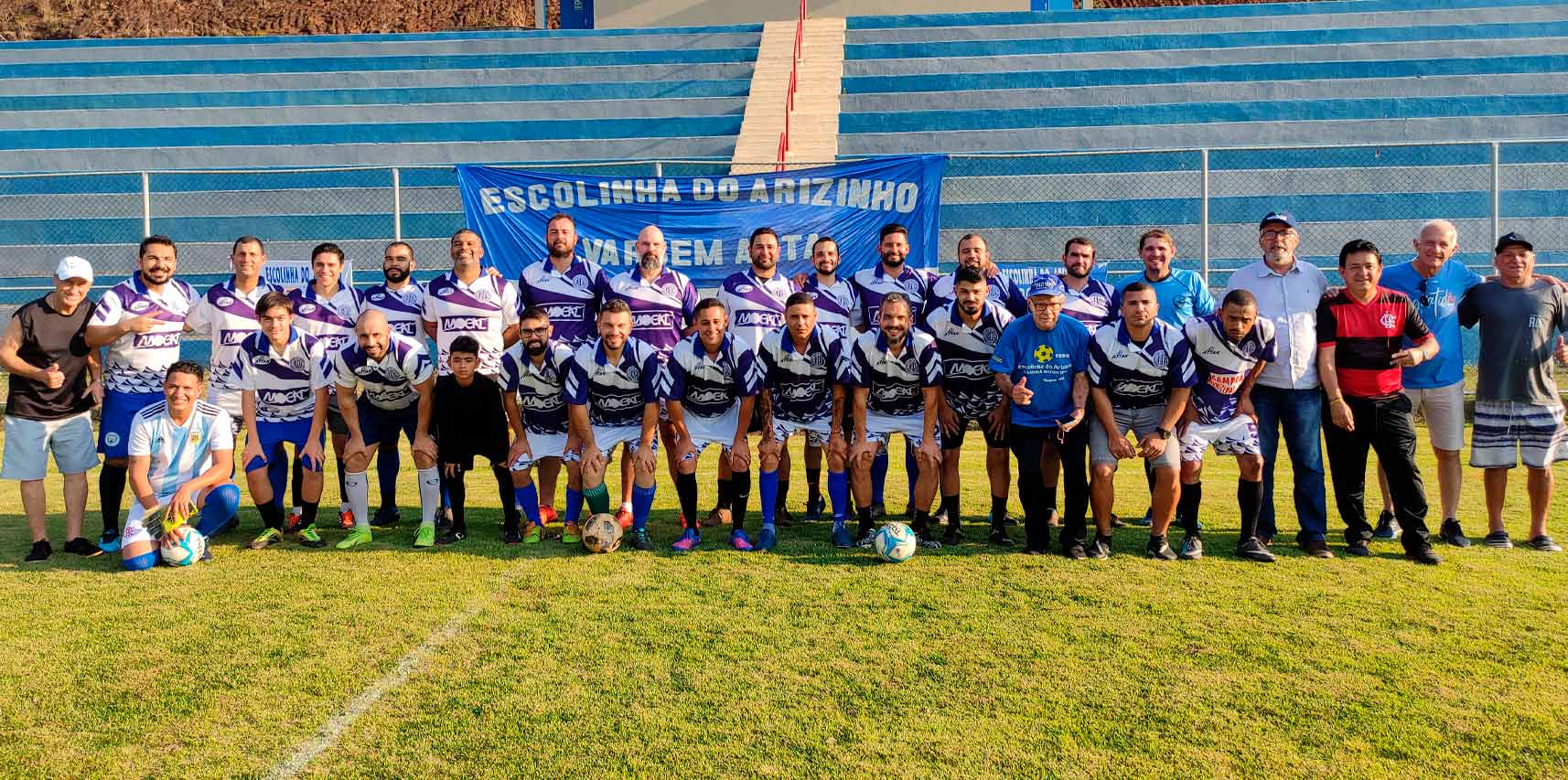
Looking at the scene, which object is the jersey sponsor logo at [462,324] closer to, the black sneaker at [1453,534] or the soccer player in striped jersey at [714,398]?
the soccer player in striped jersey at [714,398]

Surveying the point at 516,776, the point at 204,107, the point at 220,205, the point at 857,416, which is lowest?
the point at 516,776

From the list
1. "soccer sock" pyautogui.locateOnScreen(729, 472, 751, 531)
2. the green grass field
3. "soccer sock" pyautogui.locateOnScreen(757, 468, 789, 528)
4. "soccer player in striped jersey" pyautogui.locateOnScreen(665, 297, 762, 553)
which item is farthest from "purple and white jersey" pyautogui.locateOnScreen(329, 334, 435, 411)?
"soccer sock" pyautogui.locateOnScreen(757, 468, 789, 528)

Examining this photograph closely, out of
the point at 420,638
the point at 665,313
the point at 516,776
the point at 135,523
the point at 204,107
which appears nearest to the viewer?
the point at 516,776

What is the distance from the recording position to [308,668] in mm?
4113

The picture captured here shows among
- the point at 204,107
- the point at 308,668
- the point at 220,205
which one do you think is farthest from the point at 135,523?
the point at 204,107

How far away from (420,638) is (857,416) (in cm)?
276

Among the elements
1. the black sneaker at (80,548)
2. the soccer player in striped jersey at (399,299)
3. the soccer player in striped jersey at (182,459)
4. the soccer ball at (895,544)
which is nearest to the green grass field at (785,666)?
the soccer ball at (895,544)

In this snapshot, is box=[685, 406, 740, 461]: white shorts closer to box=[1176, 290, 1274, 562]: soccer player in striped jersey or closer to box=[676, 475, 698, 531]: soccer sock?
box=[676, 475, 698, 531]: soccer sock

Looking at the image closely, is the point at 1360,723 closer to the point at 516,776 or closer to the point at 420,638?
the point at 516,776

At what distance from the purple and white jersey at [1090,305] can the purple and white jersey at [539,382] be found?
121 inches

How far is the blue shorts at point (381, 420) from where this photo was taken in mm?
6535

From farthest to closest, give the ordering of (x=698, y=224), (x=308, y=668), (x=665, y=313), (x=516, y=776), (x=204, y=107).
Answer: (x=204, y=107) → (x=698, y=224) → (x=665, y=313) → (x=308, y=668) → (x=516, y=776)

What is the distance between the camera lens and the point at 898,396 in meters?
6.23

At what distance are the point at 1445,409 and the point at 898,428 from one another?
3128 millimetres
